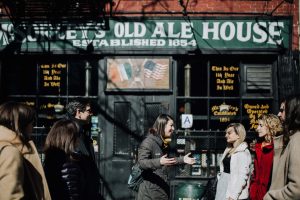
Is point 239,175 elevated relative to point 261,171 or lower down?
lower down

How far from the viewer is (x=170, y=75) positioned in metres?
10.2

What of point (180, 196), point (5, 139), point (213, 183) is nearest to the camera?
point (5, 139)

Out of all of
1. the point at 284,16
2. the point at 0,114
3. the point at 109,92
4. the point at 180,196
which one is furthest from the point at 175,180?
the point at 0,114

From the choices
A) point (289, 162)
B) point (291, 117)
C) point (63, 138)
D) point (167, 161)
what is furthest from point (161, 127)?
point (289, 162)

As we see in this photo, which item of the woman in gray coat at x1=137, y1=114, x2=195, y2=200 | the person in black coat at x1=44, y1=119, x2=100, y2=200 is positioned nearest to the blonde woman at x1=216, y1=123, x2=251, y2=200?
the woman in gray coat at x1=137, y1=114, x2=195, y2=200

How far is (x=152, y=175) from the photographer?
658 cm

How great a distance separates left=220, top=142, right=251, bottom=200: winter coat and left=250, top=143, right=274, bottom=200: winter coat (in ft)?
1.51

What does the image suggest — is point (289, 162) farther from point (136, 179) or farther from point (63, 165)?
point (136, 179)

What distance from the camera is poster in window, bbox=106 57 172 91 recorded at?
10156 mm

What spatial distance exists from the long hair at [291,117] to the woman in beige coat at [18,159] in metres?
1.95

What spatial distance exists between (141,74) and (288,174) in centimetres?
645

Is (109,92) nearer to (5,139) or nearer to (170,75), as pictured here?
(170,75)

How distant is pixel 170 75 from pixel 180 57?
0.41 metres

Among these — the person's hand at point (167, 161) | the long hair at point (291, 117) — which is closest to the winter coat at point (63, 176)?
the person's hand at point (167, 161)
